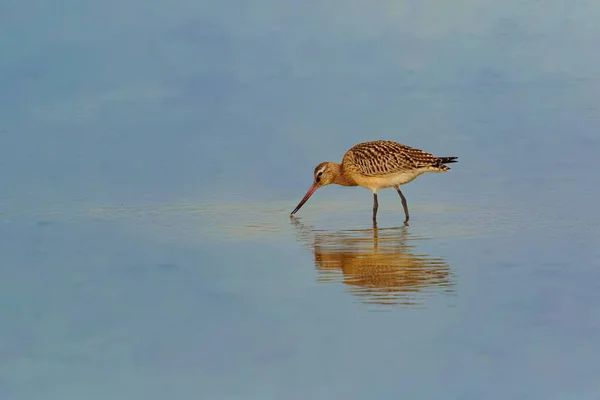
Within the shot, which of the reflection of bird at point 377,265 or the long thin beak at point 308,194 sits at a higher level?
the long thin beak at point 308,194

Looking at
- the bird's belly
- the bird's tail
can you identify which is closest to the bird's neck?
the bird's belly

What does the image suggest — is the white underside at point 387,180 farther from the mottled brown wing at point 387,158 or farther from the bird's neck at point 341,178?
the bird's neck at point 341,178

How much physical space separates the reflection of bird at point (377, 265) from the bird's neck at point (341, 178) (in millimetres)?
2061

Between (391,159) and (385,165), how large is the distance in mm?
120

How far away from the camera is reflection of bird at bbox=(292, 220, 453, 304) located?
12289 millimetres

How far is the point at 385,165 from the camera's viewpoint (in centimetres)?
1761

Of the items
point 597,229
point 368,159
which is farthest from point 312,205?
point 597,229

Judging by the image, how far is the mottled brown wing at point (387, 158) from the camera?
57.6 ft

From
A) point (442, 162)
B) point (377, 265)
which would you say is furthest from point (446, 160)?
point (377, 265)

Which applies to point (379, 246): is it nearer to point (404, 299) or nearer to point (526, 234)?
point (526, 234)

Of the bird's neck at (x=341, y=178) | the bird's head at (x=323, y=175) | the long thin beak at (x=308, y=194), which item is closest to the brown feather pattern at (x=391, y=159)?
the bird's neck at (x=341, y=178)

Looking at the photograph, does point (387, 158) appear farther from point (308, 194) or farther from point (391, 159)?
point (308, 194)

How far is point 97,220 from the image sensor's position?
16.6 m

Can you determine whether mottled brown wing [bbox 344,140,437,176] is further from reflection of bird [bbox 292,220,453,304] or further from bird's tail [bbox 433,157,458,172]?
reflection of bird [bbox 292,220,453,304]
